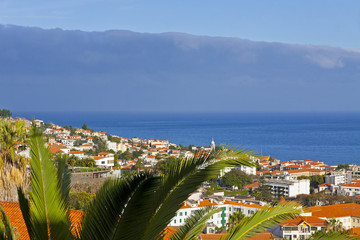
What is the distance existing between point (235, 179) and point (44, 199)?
4254 cm

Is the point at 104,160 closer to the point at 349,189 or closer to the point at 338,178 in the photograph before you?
the point at 338,178

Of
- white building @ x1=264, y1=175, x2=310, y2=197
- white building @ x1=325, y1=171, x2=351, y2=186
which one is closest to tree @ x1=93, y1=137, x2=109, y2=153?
white building @ x1=264, y1=175, x2=310, y2=197

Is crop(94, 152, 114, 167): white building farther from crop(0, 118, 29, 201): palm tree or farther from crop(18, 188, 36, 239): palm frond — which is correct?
crop(18, 188, 36, 239): palm frond

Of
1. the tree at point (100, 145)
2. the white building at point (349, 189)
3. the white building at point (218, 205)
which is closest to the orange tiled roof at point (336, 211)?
the white building at point (218, 205)

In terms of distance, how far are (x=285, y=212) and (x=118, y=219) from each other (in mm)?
1244

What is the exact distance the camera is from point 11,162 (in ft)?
28.5

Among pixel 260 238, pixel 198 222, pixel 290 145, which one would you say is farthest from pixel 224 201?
pixel 290 145

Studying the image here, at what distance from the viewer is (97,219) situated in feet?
9.79

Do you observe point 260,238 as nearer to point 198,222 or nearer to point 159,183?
point 198,222

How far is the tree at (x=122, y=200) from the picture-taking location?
2934 millimetres

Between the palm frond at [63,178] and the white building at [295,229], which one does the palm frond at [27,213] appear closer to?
the palm frond at [63,178]

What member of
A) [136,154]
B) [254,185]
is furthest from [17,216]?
[136,154]

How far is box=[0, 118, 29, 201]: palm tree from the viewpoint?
848 cm

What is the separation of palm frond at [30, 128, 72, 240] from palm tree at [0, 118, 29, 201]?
5.35m
